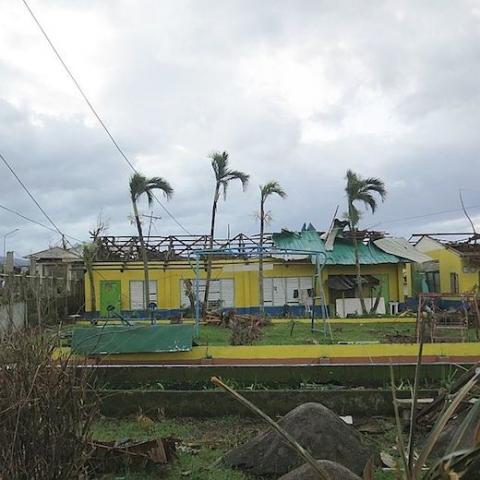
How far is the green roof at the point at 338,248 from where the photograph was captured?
28.8 m

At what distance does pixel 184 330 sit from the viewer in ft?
38.5

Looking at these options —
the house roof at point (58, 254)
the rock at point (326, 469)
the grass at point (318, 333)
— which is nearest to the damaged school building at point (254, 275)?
the house roof at point (58, 254)

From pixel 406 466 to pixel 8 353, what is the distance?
10.6ft

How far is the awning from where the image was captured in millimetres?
28906

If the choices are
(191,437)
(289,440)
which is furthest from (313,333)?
(289,440)

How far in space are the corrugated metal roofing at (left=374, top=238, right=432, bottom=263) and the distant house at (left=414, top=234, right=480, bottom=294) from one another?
74 centimetres

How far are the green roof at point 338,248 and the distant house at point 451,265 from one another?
2148 mm

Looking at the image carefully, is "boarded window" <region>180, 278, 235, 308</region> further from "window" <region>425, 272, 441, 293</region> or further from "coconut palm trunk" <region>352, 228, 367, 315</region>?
"window" <region>425, 272, 441, 293</region>

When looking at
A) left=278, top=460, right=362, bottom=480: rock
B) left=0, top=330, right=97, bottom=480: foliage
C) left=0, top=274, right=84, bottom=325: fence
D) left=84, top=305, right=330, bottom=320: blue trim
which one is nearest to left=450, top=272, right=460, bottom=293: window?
left=84, top=305, right=330, bottom=320: blue trim

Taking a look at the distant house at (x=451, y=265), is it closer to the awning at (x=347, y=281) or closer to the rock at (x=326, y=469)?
the awning at (x=347, y=281)

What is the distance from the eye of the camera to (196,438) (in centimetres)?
759

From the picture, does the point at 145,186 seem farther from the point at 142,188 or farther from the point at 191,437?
the point at 191,437

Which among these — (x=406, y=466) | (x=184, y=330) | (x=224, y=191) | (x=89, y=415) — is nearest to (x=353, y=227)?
(x=224, y=191)

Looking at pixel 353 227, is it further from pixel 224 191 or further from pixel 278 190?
pixel 224 191
